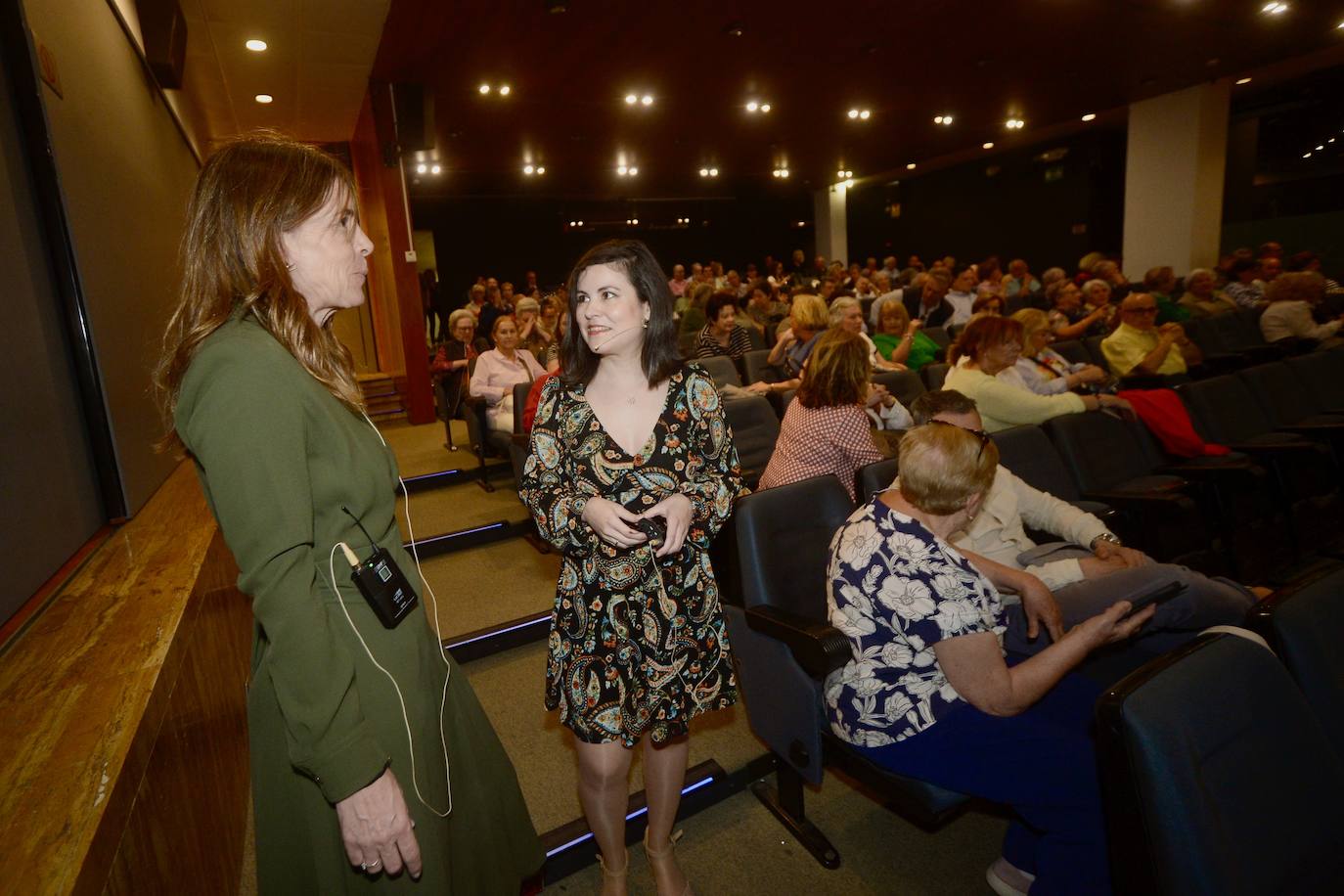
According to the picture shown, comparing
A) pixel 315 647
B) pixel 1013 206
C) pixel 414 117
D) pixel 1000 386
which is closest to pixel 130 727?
pixel 315 647

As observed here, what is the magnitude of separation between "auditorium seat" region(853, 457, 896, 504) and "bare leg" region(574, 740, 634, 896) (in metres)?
1.29

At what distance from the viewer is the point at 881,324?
534cm

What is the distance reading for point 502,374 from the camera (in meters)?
4.94

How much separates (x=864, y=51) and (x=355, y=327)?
24.4 feet

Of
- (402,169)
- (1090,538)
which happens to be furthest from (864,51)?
(1090,538)

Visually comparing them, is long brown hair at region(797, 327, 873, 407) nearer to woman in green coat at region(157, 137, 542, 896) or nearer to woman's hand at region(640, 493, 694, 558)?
woman's hand at region(640, 493, 694, 558)

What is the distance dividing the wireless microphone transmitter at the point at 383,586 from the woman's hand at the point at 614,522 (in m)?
0.43

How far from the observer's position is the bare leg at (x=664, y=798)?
5.27 ft

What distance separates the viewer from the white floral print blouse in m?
1.45

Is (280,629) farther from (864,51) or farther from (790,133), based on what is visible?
(790,133)

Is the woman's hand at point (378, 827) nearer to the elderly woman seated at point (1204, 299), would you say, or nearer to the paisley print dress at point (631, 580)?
the paisley print dress at point (631, 580)

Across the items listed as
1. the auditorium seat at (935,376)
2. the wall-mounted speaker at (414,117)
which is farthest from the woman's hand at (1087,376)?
the wall-mounted speaker at (414,117)

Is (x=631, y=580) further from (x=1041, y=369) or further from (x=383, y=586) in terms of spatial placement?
(x=1041, y=369)

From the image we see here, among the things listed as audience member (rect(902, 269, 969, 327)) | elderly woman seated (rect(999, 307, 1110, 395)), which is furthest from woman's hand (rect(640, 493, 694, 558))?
audience member (rect(902, 269, 969, 327))
